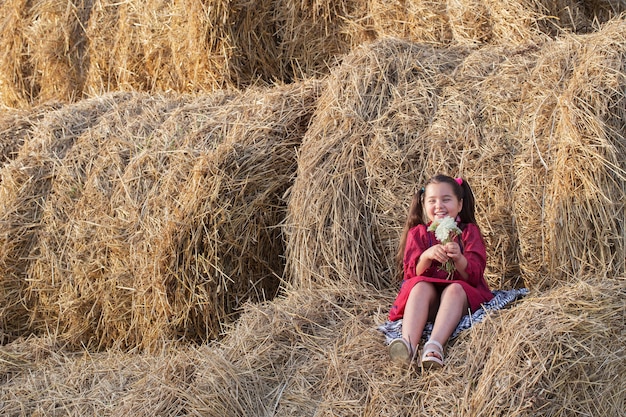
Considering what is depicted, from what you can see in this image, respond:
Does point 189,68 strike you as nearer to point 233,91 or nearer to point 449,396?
point 233,91

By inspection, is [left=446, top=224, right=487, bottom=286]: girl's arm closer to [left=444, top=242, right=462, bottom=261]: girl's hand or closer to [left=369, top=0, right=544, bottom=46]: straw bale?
[left=444, top=242, right=462, bottom=261]: girl's hand

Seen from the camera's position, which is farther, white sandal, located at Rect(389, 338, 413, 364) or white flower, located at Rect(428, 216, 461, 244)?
white flower, located at Rect(428, 216, 461, 244)

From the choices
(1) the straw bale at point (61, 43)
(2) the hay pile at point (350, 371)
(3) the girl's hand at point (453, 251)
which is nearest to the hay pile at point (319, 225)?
(2) the hay pile at point (350, 371)

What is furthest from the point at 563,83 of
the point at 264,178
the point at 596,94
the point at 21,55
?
the point at 21,55

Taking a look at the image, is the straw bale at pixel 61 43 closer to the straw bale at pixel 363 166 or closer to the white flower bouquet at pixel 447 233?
the straw bale at pixel 363 166

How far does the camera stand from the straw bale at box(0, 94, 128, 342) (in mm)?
4816

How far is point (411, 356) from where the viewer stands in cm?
343

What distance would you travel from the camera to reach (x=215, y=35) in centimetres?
540

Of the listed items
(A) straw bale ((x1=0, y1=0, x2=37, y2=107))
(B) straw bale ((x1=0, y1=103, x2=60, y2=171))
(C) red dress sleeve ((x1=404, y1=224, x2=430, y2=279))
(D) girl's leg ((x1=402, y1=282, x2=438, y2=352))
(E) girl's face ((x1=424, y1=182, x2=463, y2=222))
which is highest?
(A) straw bale ((x1=0, y1=0, x2=37, y2=107))

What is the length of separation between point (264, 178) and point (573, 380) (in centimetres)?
190

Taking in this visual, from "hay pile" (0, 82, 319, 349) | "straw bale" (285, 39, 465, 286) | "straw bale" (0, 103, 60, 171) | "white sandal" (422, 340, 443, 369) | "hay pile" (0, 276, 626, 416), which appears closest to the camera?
"hay pile" (0, 276, 626, 416)

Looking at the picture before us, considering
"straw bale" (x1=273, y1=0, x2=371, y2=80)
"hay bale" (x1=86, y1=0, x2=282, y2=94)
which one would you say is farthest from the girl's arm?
"hay bale" (x1=86, y1=0, x2=282, y2=94)

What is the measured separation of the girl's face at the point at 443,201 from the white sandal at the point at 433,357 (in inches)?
26.1

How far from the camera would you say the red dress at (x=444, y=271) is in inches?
145
